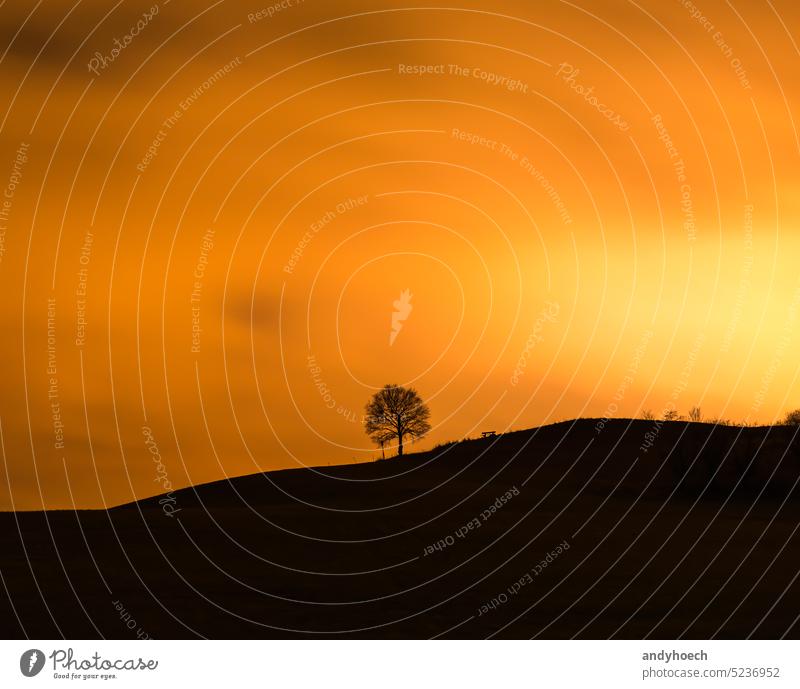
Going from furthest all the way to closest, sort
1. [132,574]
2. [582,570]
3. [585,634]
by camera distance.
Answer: [582,570]
[132,574]
[585,634]

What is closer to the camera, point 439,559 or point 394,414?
point 439,559

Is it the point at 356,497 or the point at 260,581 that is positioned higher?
the point at 356,497

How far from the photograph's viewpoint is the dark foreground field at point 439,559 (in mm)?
18047

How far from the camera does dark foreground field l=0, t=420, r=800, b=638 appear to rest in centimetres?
1805

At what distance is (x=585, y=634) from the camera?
17.5 m

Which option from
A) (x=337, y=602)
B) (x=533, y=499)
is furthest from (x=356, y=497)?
(x=337, y=602)

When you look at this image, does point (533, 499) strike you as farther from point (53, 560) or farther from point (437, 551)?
point (53, 560)

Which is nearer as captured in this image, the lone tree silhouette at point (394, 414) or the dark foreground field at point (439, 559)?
the dark foreground field at point (439, 559)

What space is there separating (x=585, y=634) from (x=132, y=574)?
848cm

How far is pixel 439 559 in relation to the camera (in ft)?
77.5

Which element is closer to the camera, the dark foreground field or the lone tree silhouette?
the dark foreground field
